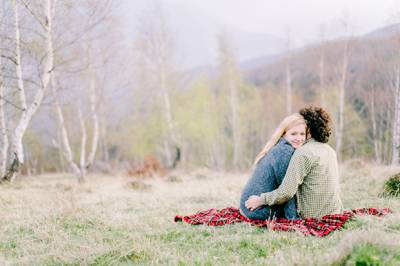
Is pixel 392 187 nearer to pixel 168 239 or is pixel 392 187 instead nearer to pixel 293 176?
pixel 293 176

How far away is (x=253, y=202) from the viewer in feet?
14.8

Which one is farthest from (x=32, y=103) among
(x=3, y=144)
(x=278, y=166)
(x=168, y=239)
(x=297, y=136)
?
(x=297, y=136)

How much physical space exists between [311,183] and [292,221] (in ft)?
1.54

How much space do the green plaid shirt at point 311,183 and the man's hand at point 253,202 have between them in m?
0.07

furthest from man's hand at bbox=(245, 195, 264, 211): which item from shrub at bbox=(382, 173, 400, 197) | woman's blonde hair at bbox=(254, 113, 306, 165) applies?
shrub at bbox=(382, 173, 400, 197)

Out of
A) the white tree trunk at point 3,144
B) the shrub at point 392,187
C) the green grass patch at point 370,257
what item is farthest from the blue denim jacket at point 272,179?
the white tree trunk at point 3,144

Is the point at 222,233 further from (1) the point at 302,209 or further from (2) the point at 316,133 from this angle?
(2) the point at 316,133

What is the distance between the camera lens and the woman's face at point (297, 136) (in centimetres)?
452

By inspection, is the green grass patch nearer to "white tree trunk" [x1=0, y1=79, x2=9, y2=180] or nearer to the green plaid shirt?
the green plaid shirt

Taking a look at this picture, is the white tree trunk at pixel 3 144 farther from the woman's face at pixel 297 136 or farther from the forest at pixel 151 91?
the woman's face at pixel 297 136

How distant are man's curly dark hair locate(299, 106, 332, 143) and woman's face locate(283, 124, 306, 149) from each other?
80 millimetres

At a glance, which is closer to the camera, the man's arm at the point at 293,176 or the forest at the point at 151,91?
the man's arm at the point at 293,176

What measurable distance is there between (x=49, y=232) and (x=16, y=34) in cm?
648

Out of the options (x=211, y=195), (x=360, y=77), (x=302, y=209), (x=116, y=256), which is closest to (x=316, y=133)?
(x=302, y=209)
